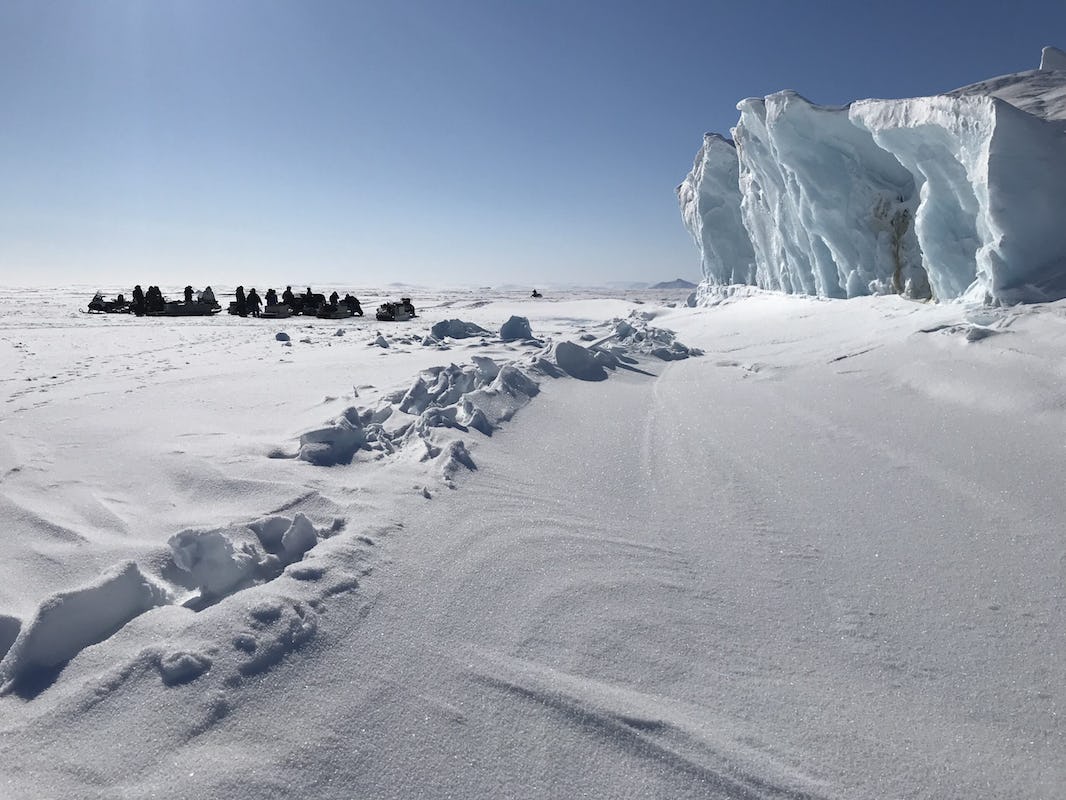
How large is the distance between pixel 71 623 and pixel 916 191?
14843 millimetres

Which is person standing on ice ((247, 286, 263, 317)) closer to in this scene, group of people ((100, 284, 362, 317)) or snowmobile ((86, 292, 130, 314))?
group of people ((100, 284, 362, 317))

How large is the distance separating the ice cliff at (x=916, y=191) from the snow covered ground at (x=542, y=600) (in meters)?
2.89

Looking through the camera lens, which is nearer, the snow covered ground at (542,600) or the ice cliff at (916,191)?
the snow covered ground at (542,600)

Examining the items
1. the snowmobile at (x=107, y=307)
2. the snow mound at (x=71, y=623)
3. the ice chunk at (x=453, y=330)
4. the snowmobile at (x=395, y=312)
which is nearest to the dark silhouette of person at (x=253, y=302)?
the snowmobile at (x=107, y=307)

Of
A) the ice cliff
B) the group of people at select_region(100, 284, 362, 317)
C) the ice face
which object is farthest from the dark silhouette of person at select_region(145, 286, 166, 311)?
the ice face

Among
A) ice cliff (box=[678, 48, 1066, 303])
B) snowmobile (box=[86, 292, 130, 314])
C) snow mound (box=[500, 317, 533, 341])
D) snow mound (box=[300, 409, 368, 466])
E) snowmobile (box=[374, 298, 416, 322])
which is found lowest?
snow mound (box=[300, 409, 368, 466])

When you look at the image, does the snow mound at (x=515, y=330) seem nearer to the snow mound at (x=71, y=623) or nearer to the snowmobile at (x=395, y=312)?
the snow mound at (x=71, y=623)

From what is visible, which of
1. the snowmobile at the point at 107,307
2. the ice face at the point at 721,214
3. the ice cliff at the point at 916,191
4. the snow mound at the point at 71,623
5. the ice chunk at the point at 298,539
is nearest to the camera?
the snow mound at the point at 71,623

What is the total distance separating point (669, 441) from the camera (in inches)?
197

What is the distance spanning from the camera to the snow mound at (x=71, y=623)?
6.46 ft

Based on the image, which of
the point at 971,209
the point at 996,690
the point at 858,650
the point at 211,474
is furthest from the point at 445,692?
the point at 971,209

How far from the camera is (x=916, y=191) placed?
11914mm

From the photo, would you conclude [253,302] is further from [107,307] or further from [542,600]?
[542,600]

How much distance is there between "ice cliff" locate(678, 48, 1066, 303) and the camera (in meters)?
7.37
